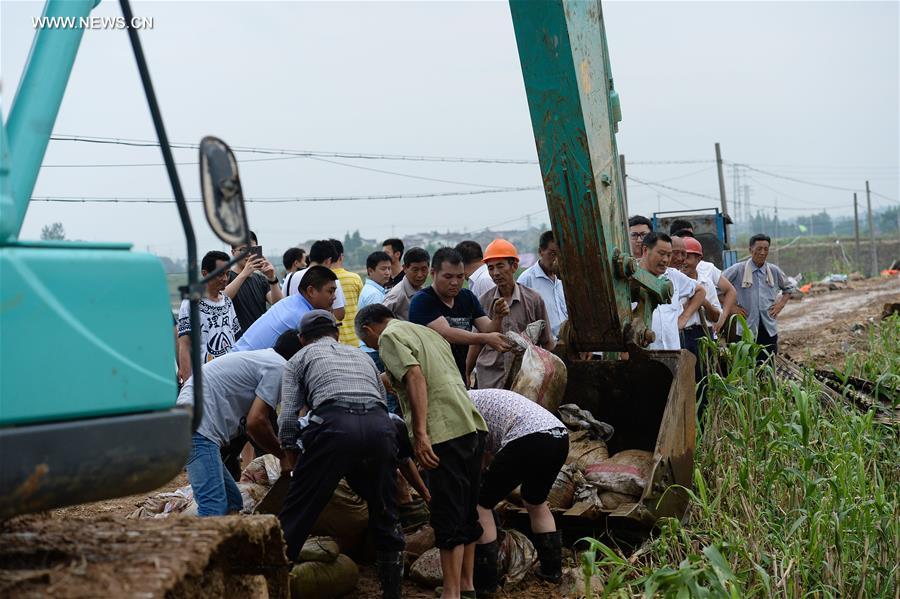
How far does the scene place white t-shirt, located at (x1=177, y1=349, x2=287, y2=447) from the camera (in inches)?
215

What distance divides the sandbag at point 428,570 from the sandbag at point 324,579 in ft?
1.12

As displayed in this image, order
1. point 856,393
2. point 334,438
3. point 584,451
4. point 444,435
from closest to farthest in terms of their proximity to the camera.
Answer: point 334,438 < point 444,435 < point 584,451 < point 856,393

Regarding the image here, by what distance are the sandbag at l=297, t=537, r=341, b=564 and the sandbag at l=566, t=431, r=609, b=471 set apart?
171 centimetres

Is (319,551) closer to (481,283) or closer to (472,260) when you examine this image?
(481,283)

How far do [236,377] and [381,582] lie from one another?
1.30m

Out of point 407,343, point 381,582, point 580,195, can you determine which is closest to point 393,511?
point 381,582

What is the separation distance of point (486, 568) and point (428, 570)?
34 cm

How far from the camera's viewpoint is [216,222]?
2.74 m

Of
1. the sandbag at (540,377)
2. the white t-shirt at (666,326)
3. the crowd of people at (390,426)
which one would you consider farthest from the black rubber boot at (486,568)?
the white t-shirt at (666,326)

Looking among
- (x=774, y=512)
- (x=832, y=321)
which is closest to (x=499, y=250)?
(x=774, y=512)

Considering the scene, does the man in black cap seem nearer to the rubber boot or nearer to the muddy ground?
the rubber boot

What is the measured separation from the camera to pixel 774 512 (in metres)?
6.08

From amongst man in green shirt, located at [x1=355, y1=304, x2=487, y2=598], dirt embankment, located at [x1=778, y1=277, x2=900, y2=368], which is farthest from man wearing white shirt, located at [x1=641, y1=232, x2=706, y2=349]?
dirt embankment, located at [x1=778, y1=277, x2=900, y2=368]

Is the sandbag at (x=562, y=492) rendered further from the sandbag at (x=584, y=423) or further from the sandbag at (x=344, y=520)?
the sandbag at (x=344, y=520)
